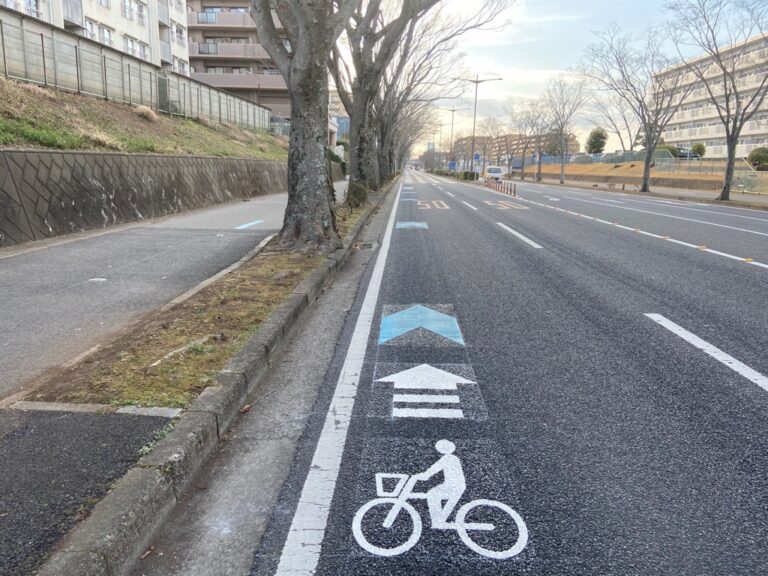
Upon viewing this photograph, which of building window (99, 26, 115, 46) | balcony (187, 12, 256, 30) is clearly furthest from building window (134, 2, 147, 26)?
balcony (187, 12, 256, 30)

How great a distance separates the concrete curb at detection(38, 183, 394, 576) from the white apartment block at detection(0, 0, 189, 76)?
26.0 metres

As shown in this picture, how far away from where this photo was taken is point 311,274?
7031 mm

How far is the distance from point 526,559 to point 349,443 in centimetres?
122

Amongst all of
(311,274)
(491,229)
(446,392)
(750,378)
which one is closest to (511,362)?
(446,392)

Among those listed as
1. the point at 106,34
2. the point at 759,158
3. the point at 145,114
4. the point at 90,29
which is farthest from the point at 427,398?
the point at 759,158

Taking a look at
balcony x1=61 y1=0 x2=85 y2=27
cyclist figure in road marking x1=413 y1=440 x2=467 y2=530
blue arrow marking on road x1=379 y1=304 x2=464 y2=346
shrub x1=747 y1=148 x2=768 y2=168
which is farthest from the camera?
shrub x1=747 y1=148 x2=768 y2=168

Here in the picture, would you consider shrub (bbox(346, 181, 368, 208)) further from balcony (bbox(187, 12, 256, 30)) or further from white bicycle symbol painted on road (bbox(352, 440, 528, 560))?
balcony (bbox(187, 12, 256, 30))

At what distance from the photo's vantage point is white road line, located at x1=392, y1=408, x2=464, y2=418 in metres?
3.51

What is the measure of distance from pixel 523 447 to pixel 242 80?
59.2 metres

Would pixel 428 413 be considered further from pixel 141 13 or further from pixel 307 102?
pixel 141 13

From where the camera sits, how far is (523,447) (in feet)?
10.2

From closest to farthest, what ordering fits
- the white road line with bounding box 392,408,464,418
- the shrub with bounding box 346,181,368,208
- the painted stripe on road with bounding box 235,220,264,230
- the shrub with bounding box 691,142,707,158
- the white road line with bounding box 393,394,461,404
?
1. the white road line with bounding box 392,408,464,418
2. the white road line with bounding box 393,394,461,404
3. the painted stripe on road with bounding box 235,220,264,230
4. the shrub with bounding box 346,181,368,208
5. the shrub with bounding box 691,142,707,158

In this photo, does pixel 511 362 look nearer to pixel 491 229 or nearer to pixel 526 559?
pixel 526 559

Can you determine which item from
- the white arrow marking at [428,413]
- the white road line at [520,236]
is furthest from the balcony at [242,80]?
the white arrow marking at [428,413]
